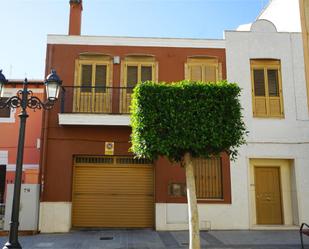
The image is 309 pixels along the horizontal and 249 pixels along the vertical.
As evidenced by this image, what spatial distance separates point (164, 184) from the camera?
1222cm

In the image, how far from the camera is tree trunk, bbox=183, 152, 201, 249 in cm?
754

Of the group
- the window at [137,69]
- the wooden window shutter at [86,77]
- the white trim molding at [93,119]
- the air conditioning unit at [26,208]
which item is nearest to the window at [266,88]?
the window at [137,69]

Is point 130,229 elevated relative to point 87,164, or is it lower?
lower

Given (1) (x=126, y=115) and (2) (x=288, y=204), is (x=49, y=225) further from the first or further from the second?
(2) (x=288, y=204)

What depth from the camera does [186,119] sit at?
7.82m

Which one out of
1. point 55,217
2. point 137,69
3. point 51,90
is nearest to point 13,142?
point 55,217

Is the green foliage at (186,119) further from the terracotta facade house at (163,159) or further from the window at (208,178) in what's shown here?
the window at (208,178)

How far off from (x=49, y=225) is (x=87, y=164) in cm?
236

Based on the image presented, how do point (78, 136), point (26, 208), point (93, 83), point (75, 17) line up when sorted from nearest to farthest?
point (26, 208), point (78, 136), point (93, 83), point (75, 17)

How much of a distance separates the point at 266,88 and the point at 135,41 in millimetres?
5114

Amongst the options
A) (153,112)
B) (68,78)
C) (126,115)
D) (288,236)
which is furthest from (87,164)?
(288,236)

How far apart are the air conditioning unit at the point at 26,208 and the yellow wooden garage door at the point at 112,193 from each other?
4.16 feet

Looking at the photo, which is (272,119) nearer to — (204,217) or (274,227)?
(274,227)

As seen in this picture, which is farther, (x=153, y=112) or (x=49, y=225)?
(x=49, y=225)
